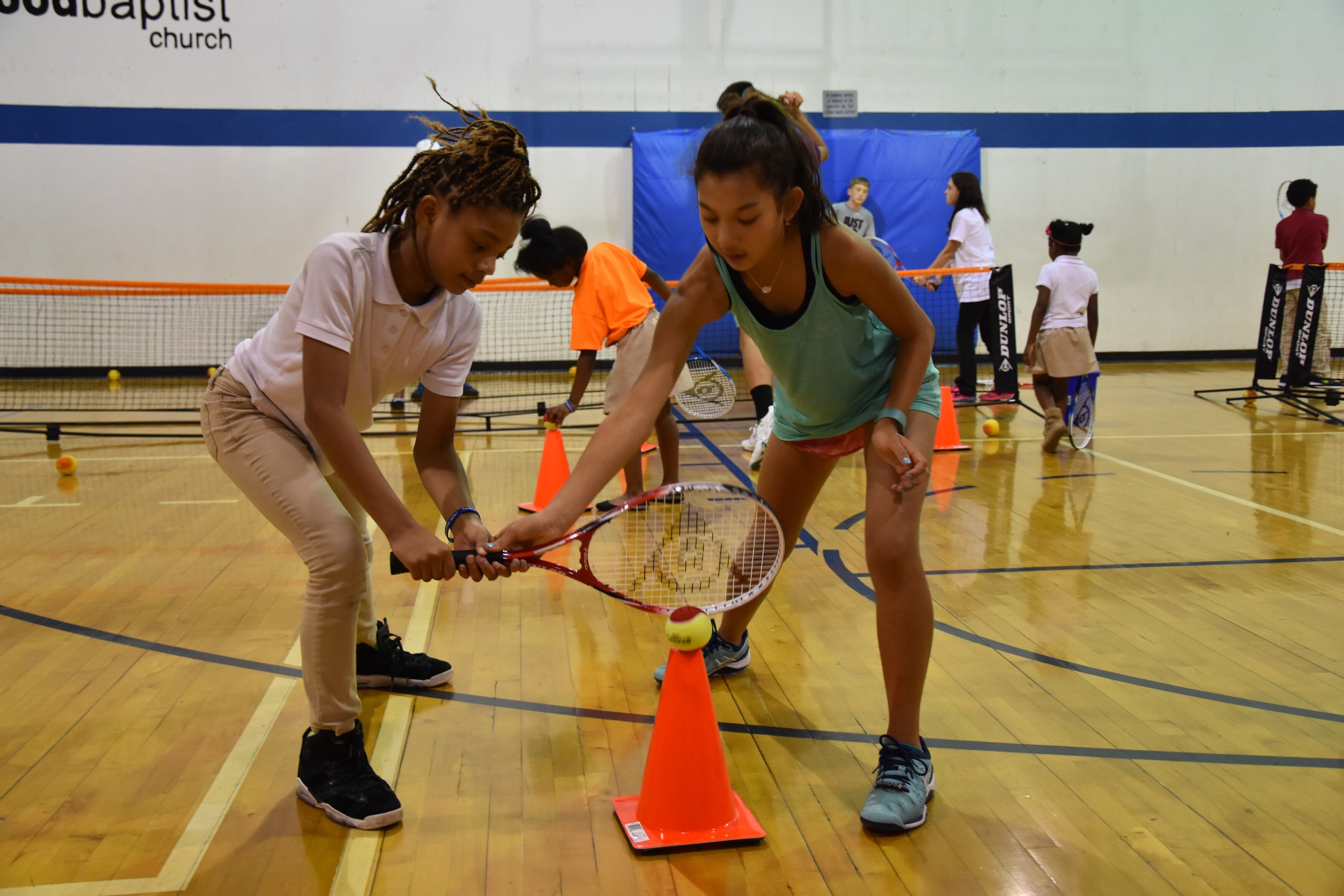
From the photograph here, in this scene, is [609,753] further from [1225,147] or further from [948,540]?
[1225,147]

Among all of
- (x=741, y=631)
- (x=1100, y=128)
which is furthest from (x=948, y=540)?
(x=1100, y=128)

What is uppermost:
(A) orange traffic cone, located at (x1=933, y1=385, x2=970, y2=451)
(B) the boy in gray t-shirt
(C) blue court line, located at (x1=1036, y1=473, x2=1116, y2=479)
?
(B) the boy in gray t-shirt

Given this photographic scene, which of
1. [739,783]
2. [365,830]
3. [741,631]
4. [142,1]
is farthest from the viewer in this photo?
[142,1]

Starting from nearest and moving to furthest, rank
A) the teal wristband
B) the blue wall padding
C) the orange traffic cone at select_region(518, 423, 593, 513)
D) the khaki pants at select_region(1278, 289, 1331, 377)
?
the teal wristband
the orange traffic cone at select_region(518, 423, 593, 513)
the khaki pants at select_region(1278, 289, 1331, 377)
the blue wall padding

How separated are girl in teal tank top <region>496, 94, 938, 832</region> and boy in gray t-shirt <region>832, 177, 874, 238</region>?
9.07 metres

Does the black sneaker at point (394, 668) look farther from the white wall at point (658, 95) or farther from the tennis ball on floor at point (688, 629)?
the white wall at point (658, 95)

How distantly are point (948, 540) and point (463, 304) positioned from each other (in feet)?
9.80

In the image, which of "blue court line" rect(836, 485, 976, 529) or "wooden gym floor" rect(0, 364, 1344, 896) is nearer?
"wooden gym floor" rect(0, 364, 1344, 896)

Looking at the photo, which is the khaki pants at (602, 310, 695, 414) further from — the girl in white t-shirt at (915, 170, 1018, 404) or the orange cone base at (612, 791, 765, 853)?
the girl in white t-shirt at (915, 170, 1018, 404)

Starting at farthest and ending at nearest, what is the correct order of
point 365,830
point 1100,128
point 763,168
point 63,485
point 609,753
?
1. point 1100,128
2. point 63,485
3. point 609,753
4. point 365,830
5. point 763,168

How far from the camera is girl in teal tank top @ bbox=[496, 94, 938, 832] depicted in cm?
222

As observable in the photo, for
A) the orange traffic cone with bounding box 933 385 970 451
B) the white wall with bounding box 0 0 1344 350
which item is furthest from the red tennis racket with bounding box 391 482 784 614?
the white wall with bounding box 0 0 1344 350

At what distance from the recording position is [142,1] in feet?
36.7

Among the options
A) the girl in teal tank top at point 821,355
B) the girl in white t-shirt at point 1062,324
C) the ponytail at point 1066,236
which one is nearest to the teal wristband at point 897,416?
the girl in teal tank top at point 821,355
